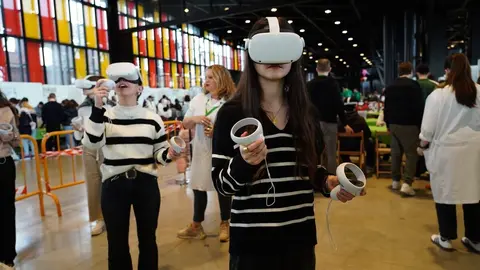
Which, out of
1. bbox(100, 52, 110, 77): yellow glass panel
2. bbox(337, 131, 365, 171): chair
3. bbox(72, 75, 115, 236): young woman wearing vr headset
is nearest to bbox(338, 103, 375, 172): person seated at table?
bbox(337, 131, 365, 171): chair

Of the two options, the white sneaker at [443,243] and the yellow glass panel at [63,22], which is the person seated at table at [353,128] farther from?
the yellow glass panel at [63,22]

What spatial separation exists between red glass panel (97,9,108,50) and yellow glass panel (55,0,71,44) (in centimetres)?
→ 171

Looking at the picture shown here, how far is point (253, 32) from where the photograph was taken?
130 cm

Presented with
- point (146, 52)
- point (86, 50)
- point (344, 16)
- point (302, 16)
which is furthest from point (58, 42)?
point (344, 16)

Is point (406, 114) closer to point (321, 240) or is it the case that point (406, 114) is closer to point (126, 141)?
point (321, 240)

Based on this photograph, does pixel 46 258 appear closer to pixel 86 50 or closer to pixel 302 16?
pixel 86 50

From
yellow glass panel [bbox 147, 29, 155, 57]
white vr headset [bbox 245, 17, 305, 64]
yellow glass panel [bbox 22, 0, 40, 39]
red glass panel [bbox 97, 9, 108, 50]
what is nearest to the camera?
white vr headset [bbox 245, 17, 305, 64]

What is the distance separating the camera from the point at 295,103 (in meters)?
1.35

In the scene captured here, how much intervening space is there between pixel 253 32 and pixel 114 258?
166 cm

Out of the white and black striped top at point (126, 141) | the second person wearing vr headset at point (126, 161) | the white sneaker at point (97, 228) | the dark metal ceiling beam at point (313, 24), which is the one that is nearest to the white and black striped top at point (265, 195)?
the second person wearing vr headset at point (126, 161)

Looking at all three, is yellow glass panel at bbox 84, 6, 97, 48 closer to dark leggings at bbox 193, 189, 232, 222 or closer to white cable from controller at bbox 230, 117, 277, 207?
Answer: dark leggings at bbox 193, 189, 232, 222

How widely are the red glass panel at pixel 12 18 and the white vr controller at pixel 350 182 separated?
46.3 ft

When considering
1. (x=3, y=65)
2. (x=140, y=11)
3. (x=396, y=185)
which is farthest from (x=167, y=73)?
(x=396, y=185)

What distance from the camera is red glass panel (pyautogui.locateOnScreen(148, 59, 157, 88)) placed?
19172 millimetres
